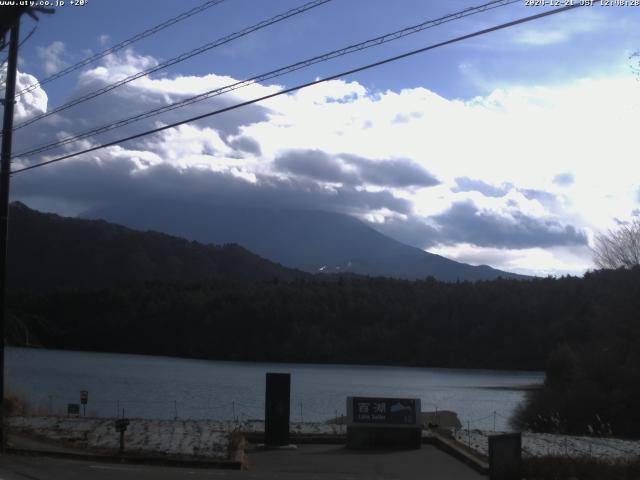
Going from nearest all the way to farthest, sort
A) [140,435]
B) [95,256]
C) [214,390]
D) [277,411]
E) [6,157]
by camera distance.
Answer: [277,411] → [6,157] → [140,435] → [214,390] → [95,256]

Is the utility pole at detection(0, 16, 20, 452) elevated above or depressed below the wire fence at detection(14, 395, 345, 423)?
above

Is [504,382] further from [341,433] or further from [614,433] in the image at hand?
[341,433]

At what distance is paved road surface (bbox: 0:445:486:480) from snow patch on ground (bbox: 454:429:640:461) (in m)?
1.49

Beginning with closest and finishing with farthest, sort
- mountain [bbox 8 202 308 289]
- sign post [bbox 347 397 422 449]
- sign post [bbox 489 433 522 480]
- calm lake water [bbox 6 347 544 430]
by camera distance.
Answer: sign post [bbox 489 433 522 480], sign post [bbox 347 397 422 449], calm lake water [bbox 6 347 544 430], mountain [bbox 8 202 308 289]

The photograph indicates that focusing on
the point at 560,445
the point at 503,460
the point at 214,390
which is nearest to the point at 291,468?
the point at 503,460

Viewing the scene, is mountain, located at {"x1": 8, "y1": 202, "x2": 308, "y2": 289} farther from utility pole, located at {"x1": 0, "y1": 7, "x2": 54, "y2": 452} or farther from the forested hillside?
utility pole, located at {"x1": 0, "y1": 7, "x2": 54, "y2": 452}

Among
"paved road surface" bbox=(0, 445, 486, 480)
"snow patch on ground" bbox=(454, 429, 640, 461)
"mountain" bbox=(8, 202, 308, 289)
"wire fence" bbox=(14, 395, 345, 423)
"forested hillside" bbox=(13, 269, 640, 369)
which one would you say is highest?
"mountain" bbox=(8, 202, 308, 289)

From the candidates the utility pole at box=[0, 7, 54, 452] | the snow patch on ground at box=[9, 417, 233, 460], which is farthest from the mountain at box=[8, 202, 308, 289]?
the utility pole at box=[0, 7, 54, 452]

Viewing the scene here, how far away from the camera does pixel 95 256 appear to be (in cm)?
14012

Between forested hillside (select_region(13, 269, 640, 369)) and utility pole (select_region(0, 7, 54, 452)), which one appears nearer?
utility pole (select_region(0, 7, 54, 452))

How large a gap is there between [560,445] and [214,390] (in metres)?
30.8

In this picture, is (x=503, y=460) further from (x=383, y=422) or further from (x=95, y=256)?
(x=95, y=256)

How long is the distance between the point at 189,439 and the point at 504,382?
168 ft

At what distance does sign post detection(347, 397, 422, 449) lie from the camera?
1952cm
